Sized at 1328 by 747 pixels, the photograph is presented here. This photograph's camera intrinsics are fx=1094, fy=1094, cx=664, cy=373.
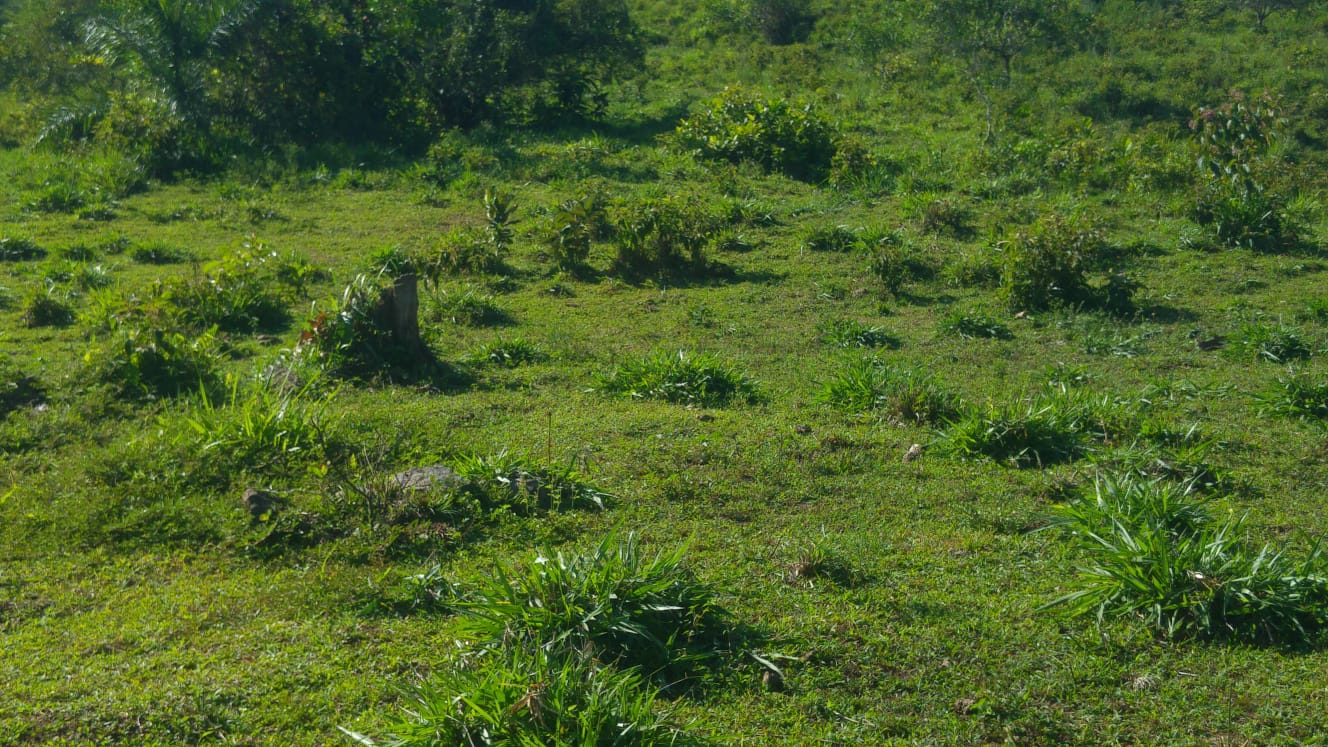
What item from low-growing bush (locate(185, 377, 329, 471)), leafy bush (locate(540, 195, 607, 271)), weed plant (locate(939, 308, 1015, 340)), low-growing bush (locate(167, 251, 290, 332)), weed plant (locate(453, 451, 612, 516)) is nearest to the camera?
weed plant (locate(453, 451, 612, 516))

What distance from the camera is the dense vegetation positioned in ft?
11.8

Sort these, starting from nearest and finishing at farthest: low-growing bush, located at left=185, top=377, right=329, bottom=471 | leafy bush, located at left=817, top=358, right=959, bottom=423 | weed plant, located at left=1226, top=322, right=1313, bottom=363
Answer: low-growing bush, located at left=185, top=377, right=329, bottom=471 < leafy bush, located at left=817, top=358, right=959, bottom=423 < weed plant, located at left=1226, top=322, right=1313, bottom=363

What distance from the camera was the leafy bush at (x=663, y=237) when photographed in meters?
10.0

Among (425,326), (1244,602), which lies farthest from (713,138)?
(1244,602)

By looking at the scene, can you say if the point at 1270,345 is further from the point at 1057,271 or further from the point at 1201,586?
the point at 1201,586

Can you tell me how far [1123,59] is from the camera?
17.6m

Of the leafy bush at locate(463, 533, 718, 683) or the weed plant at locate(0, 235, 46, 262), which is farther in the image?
the weed plant at locate(0, 235, 46, 262)

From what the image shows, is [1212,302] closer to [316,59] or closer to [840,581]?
[840,581]

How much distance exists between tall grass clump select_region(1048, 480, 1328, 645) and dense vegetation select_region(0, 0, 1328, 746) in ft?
0.06

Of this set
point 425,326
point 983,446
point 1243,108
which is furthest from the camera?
point 1243,108

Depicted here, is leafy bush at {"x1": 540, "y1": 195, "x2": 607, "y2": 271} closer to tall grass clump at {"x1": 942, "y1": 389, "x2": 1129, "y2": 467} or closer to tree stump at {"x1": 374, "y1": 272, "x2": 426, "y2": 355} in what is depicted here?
tree stump at {"x1": 374, "y1": 272, "x2": 426, "y2": 355}

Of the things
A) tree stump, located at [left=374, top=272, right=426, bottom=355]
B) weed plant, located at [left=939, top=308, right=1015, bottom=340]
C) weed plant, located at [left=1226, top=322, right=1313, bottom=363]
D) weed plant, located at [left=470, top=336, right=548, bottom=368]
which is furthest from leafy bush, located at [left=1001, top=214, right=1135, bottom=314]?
tree stump, located at [left=374, top=272, right=426, bottom=355]

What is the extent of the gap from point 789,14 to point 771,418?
16.8 metres

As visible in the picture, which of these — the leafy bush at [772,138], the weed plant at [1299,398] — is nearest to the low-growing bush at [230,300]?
the leafy bush at [772,138]
